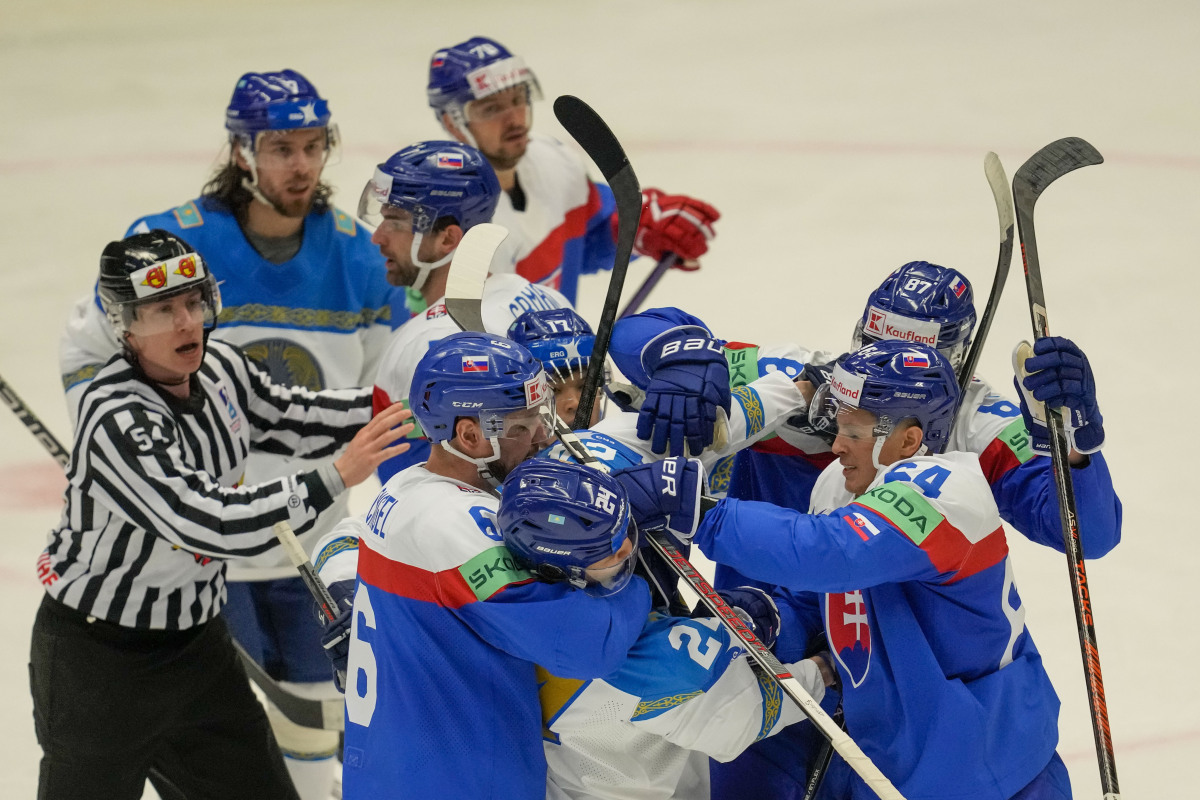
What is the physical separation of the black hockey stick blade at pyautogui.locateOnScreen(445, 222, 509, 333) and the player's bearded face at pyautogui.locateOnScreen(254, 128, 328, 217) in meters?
1.11

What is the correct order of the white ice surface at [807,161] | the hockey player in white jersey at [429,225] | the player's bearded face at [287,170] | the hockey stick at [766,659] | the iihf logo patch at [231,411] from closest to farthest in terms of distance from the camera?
the hockey stick at [766,659] < the iihf logo patch at [231,411] < the hockey player in white jersey at [429,225] < the player's bearded face at [287,170] < the white ice surface at [807,161]

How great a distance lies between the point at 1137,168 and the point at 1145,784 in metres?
4.58

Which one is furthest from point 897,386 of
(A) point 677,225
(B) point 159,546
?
(A) point 677,225

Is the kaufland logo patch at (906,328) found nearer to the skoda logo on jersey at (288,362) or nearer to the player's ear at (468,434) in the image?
the player's ear at (468,434)

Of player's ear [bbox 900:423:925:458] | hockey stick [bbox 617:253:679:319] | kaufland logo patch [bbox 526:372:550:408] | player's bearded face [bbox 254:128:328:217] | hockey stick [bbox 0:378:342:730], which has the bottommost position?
hockey stick [bbox 0:378:342:730]

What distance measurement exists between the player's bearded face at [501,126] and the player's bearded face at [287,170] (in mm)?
623

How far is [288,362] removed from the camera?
389 cm

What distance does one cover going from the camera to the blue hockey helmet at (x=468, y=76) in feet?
14.2

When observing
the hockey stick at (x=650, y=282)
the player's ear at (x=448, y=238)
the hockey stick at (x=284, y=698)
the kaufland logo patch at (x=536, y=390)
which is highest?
the player's ear at (x=448, y=238)

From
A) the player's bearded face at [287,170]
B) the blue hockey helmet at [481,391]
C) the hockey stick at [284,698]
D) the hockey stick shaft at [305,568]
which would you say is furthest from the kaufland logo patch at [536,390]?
the player's bearded face at [287,170]

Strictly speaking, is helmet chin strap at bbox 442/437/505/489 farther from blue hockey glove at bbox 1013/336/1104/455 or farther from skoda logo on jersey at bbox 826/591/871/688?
blue hockey glove at bbox 1013/336/1104/455

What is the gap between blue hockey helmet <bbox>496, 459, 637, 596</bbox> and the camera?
79.9 inches

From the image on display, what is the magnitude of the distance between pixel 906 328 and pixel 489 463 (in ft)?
2.54

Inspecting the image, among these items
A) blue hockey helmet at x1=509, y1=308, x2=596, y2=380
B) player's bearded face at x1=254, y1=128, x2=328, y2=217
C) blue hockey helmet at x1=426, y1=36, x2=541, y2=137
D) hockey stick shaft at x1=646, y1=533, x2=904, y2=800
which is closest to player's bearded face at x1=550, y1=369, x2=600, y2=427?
blue hockey helmet at x1=509, y1=308, x2=596, y2=380
